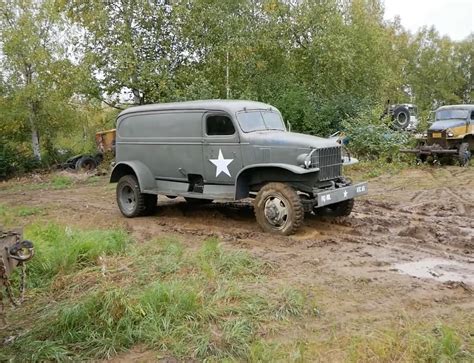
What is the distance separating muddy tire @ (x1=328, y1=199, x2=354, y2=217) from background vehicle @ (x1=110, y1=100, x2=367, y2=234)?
2 cm

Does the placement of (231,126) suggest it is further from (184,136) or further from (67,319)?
(67,319)

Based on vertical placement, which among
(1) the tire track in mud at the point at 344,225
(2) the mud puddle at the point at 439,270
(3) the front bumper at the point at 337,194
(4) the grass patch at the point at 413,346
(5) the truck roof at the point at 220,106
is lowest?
(4) the grass patch at the point at 413,346

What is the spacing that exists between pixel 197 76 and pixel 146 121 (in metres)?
9.68

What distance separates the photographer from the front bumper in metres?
7.44

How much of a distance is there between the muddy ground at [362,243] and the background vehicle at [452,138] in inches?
136

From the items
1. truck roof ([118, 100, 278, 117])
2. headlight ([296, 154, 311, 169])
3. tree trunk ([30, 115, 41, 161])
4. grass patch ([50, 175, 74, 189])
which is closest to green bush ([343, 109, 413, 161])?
truck roof ([118, 100, 278, 117])

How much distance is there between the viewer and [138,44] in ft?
60.8

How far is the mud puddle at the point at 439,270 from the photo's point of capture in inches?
221

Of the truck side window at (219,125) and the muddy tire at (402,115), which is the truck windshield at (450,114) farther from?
the truck side window at (219,125)

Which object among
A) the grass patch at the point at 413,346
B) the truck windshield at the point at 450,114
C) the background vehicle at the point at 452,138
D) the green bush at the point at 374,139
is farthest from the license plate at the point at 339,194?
the truck windshield at the point at 450,114

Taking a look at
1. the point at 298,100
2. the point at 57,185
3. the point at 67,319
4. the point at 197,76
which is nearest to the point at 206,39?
the point at 197,76

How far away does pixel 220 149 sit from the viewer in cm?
831

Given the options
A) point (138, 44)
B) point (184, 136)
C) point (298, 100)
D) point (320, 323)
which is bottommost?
point (320, 323)

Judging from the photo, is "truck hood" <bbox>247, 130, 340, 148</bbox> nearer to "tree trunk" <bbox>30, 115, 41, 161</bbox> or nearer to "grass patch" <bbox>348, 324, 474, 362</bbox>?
"grass patch" <bbox>348, 324, 474, 362</bbox>
